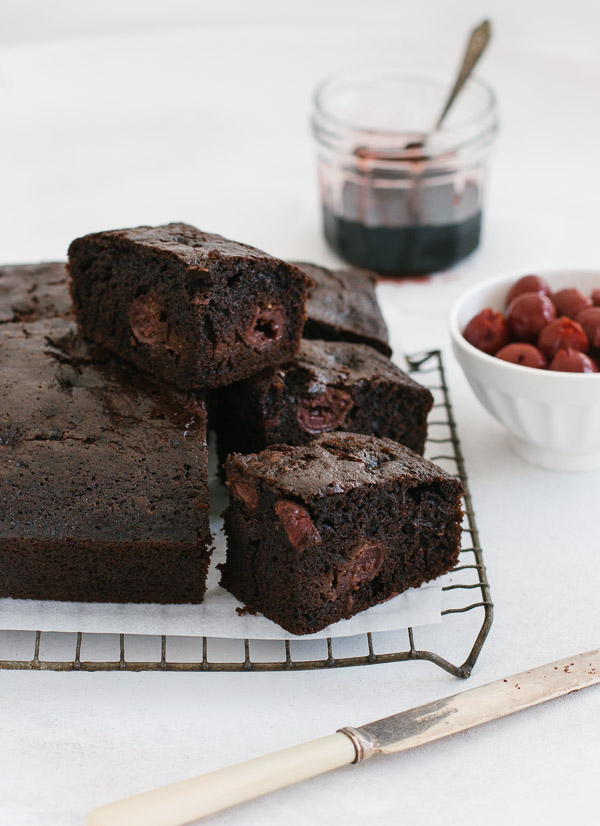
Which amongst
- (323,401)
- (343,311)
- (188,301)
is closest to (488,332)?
(343,311)

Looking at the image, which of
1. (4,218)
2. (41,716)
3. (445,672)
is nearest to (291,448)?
(445,672)

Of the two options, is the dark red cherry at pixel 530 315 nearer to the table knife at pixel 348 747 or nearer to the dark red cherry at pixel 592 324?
the dark red cherry at pixel 592 324

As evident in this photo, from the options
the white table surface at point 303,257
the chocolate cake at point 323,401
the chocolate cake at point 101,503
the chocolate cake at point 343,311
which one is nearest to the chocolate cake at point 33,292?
the chocolate cake at point 101,503

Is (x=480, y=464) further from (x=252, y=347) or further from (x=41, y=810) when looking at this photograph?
(x=41, y=810)

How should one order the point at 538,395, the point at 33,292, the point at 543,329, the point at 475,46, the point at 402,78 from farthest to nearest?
the point at 402,78
the point at 475,46
the point at 33,292
the point at 543,329
the point at 538,395

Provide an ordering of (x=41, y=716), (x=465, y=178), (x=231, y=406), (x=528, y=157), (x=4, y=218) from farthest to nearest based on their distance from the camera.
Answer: (x=528, y=157) → (x=4, y=218) → (x=465, y=178) → (x=231, y=406) → (x=41, y=716)

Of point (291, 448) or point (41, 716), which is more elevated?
point (291, 448)

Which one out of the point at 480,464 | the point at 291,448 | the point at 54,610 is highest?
the point at 291,448

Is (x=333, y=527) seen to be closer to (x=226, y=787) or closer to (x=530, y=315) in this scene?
(x=226, y=787)
